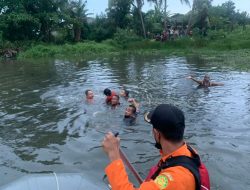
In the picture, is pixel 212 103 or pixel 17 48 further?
pixel 17 48

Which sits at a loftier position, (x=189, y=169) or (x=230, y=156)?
(x=189, y=169)

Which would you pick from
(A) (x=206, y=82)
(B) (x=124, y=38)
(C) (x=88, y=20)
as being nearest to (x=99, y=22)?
(C) (x=88, y=20)

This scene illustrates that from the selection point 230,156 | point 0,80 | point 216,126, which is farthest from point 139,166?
point 0,80

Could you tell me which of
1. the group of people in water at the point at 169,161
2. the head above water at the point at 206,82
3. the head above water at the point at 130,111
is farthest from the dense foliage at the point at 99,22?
the group of people in water at the point at 169,161

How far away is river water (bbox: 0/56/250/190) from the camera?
731cm

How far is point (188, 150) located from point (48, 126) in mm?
7707

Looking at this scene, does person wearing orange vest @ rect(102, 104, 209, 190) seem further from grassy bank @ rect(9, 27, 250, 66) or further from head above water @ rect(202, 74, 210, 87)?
grassy bank @ rect(9, 27, 250, 66)

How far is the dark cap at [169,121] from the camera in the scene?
2.79 metres

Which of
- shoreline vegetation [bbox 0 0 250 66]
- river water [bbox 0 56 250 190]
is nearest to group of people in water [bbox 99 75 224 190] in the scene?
river water [bbox 0 56 250 190]

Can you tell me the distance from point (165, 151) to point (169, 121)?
272mm

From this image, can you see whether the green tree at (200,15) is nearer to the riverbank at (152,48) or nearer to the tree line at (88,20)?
the tree line at (88,20)

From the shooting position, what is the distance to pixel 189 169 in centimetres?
269

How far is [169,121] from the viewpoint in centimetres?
278

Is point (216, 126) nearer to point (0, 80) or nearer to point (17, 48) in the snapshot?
point (0, 80)
